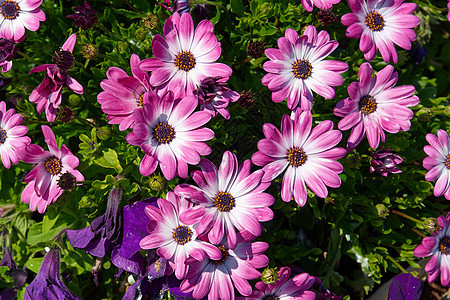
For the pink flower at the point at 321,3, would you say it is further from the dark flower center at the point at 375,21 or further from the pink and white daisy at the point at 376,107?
the pink and white daisy at the point at 376,107

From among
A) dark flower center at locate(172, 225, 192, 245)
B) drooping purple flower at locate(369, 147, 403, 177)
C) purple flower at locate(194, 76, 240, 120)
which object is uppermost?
purple flower at locate(194, 76, 240, 120)

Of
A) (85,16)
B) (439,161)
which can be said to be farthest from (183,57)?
(439,161)

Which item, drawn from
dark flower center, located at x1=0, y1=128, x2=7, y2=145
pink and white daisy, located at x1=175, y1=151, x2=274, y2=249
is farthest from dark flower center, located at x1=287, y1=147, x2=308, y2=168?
dark flower center, located at x1=0, y1=128, x2=7, y2=145

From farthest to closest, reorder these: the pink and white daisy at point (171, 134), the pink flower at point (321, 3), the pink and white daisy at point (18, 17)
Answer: the pink and white daisy at point (18, 17), the pink flower at point (321, 3), the pink and white daisy at point (171, 134)

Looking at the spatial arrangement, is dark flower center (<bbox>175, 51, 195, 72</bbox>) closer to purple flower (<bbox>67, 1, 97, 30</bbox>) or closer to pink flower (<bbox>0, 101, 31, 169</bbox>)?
purple flower (<bbox>67, 1, 97, 30</bbox>)

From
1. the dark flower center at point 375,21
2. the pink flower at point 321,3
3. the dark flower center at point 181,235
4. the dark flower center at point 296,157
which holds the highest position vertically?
the pink flower at point 321,3

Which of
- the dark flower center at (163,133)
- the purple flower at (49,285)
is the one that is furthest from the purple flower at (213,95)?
the purple flower at (49,285)

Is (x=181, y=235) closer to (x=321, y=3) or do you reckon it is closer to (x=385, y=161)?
(x=385, y=161)
